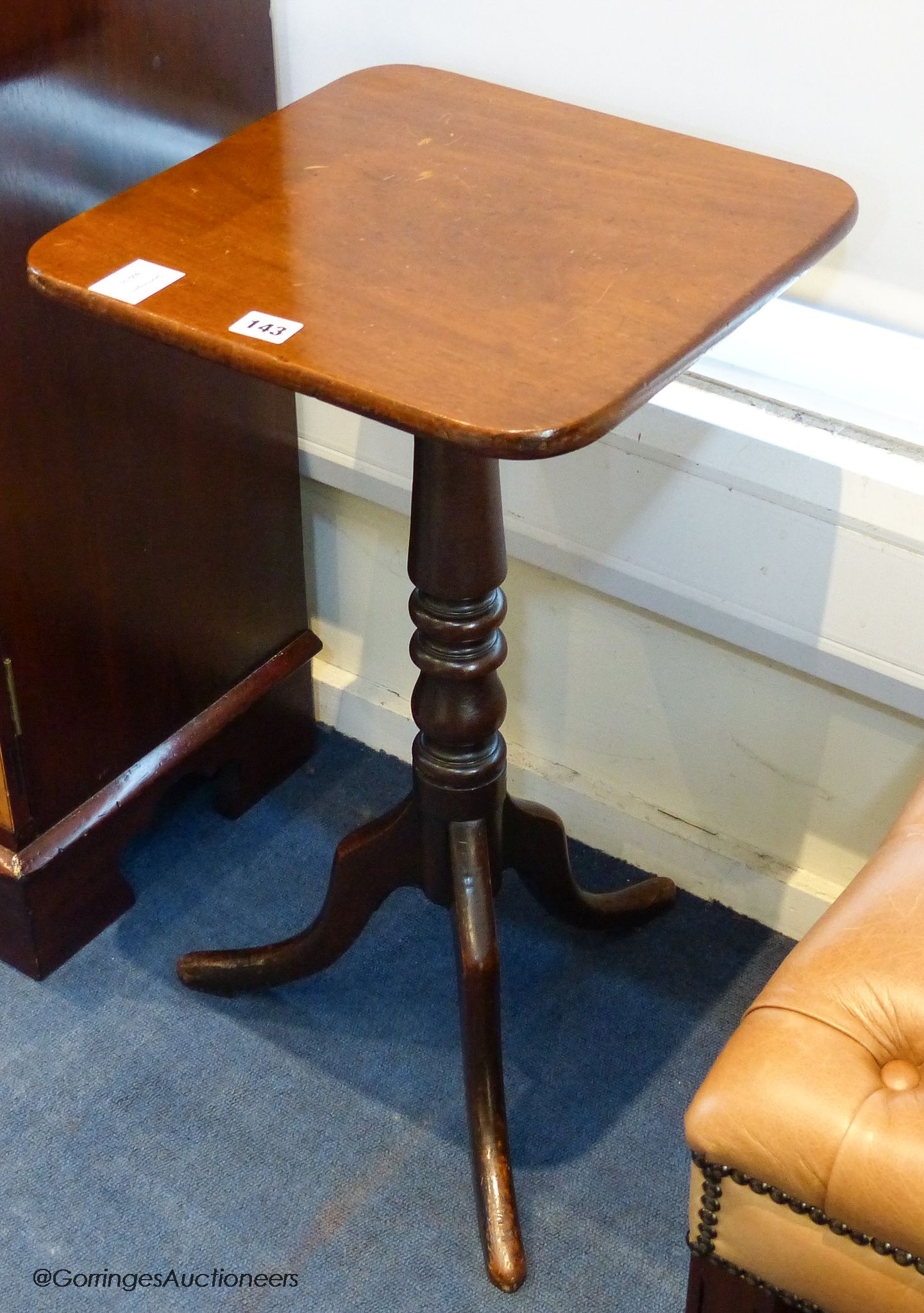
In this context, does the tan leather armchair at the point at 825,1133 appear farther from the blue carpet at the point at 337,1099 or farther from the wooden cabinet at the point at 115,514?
the wooden cabinet at the point at 115,514

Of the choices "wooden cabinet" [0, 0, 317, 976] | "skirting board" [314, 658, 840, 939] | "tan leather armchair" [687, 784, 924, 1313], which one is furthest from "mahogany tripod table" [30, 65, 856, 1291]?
"tan leather armchair" [687, 784, 924, 1313]

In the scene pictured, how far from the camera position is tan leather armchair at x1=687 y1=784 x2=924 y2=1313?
2.71ft

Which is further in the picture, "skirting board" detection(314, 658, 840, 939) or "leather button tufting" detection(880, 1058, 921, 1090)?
"skirting board" detection(314, 658, 840, 939)

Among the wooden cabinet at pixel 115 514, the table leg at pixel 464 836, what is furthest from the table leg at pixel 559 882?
the wooden cabinet at pixel 115 514

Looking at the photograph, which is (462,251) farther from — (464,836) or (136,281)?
(464,836)

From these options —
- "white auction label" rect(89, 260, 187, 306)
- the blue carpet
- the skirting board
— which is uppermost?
"white auction label" rect(89, 260, 187, 306)

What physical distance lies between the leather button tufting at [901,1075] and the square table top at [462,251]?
414 millimetres

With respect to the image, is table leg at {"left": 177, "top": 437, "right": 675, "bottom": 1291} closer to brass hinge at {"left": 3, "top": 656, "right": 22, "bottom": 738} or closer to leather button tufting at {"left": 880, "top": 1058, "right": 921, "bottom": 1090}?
brass hinge at {"left": 3, "top": 656, "right": 22, "bottom": 738}

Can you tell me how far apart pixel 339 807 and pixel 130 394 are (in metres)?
0.58

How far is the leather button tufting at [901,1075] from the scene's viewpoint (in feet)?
2.82

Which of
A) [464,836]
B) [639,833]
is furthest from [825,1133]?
[639,833]

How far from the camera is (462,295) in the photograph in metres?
0.95

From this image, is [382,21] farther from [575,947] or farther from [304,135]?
[575,947]

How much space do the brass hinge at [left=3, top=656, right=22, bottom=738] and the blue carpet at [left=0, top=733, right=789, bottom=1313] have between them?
0.97 ft
